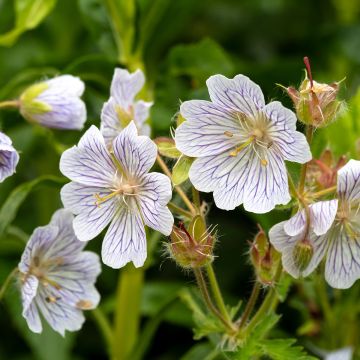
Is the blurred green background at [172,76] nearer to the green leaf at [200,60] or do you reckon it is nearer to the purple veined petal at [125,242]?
the green leaf at [200,60]

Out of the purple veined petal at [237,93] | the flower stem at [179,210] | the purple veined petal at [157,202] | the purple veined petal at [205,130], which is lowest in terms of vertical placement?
the flower stem at [179,210]

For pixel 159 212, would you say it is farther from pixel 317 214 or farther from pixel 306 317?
pixel 306 317

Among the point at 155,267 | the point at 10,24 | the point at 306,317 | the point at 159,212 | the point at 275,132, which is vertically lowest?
the point at 155,267

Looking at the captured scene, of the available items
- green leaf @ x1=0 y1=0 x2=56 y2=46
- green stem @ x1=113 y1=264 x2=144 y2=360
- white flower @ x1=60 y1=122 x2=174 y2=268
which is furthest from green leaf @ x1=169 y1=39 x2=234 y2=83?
white flower @ x1=60 y1=122 x2=174 y2=268

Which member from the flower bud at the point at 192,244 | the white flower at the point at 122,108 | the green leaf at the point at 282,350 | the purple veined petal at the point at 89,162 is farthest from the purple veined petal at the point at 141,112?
the green leaf at the point at 282,350

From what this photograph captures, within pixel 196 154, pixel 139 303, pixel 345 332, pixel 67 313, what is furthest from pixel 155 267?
pixel 196 154

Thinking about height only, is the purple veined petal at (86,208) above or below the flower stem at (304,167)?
below
